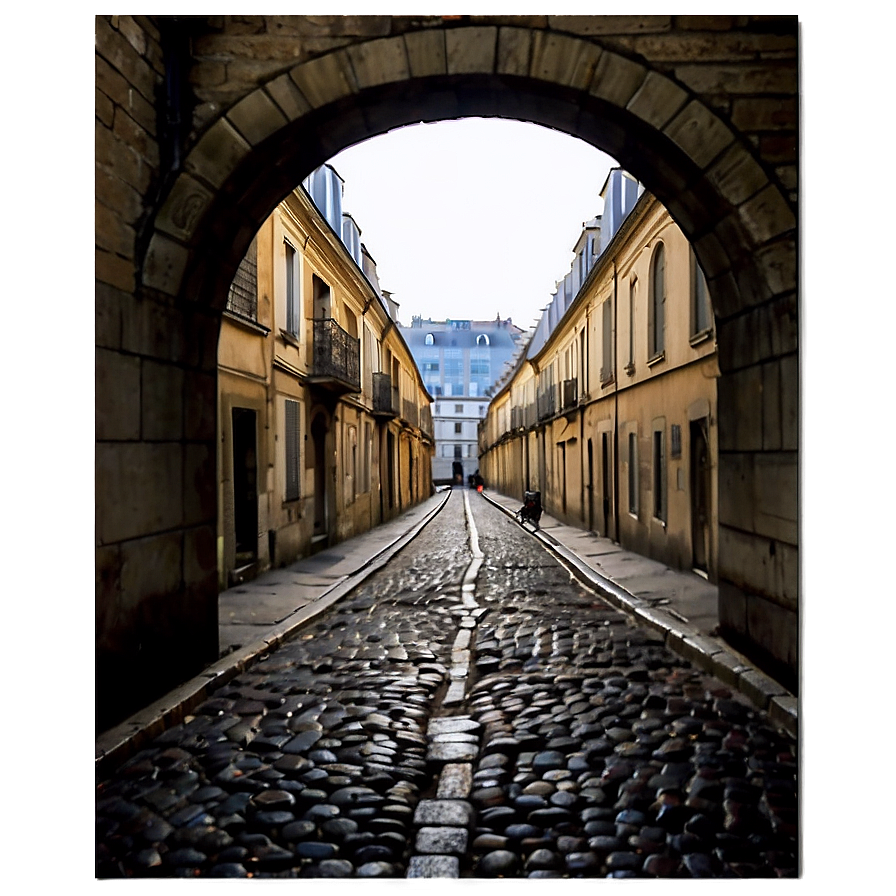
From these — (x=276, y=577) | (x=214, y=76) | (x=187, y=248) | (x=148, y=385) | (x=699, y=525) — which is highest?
(x=214, y=76)

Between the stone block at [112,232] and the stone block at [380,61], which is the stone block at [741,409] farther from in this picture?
the stone block at [112,232]

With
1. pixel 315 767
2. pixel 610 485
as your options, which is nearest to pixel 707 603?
pixel 315 767

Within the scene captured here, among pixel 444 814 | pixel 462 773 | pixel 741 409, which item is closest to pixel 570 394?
pixel 741 409

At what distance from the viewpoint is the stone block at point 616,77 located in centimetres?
440

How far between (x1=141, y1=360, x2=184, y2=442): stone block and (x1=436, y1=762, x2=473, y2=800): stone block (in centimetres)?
258

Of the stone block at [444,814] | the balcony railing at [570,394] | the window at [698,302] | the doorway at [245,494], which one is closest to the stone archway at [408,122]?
the stone block at [444,814]

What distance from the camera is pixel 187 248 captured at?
4.60 meters

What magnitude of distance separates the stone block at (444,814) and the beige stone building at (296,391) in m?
6.16

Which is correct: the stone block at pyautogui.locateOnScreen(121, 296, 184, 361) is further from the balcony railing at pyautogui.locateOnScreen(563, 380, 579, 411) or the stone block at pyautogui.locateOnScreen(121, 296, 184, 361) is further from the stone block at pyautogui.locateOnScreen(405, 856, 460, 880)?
the balcony railing at pyautogui.locateOnScreen(563, 380, 579, 411)

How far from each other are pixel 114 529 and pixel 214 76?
113 inches

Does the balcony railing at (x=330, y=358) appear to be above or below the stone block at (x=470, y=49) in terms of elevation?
below

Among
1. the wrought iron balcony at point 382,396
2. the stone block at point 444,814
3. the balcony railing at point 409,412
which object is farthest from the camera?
the balcony railing at point 409,412

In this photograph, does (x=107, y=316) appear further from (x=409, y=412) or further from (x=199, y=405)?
(x=409, y=412)
